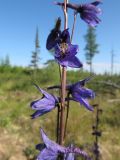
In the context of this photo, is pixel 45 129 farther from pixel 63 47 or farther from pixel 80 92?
pixel 63 47

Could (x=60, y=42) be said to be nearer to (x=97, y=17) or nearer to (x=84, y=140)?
(x=97, y=17)

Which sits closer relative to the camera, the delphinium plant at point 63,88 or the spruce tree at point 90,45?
the delphinium plant at point 63,88

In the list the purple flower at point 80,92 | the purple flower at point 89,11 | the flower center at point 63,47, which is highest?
the purple flower at point 89,11

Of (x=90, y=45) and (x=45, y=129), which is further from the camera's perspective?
(x=90, y=45)

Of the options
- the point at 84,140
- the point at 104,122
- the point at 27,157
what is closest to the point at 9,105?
the point at 104,122

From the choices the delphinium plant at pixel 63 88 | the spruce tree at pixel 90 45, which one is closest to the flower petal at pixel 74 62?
the delphinium plant at pixel 63 88

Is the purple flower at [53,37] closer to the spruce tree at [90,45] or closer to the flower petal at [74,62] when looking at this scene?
the flower petal at [74,62]

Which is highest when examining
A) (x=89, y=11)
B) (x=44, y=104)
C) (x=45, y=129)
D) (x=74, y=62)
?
(x=89, y=11)

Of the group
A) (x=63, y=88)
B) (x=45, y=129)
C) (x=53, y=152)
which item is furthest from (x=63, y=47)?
(x=45, y=129)

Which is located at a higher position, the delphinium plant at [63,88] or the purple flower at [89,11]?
the purple flower at [89,11]

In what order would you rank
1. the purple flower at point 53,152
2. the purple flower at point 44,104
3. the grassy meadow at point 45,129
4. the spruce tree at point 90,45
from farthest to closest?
the spruce tree at point 90,45, the grassy meadow at point 45,129, the purple flower at point 44,104, the purple flower at point 53,152
